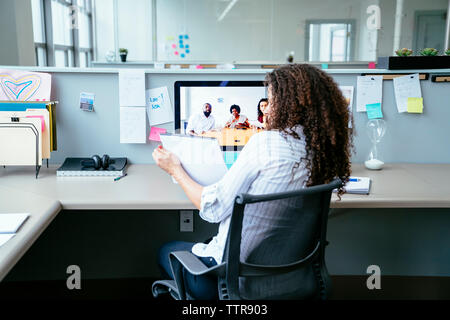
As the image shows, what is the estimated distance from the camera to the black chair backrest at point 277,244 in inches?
42.5

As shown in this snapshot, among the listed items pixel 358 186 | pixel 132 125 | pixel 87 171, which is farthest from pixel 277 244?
pixel 132 125

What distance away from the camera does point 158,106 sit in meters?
1.95

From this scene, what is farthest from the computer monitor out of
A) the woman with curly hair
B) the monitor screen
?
the woman with curly hair

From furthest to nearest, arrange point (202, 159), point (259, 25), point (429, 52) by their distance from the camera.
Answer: point (259, 25) → point (429, 52) → point (202, 159)

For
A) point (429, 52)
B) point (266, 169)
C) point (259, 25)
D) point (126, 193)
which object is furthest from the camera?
point (259, 25)

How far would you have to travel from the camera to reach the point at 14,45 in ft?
12.0

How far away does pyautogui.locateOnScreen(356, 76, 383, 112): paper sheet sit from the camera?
1.98 m

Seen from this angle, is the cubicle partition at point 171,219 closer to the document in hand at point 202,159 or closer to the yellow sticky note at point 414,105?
the yellow sticky note at point 414,105

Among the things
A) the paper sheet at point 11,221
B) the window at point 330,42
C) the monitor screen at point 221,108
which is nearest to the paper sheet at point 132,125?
the monitor screen at point 221,108

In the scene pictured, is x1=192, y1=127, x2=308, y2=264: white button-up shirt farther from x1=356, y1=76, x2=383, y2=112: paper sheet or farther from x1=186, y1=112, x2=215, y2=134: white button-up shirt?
x1=356, y1=76, x2=383, y2=112: paper sheet

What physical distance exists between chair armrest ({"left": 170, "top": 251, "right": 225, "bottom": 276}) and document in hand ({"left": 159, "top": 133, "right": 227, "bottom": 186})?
0.80 feet

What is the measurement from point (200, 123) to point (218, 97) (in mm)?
126

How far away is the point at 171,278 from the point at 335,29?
5.87m

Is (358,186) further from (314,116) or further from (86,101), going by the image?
(86,101)
